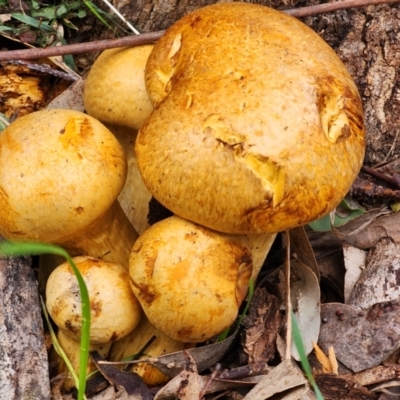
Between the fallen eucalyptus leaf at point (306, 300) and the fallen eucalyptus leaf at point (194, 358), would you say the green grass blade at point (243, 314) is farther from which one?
the fallen eucalyptus leaf at point (306, 300)

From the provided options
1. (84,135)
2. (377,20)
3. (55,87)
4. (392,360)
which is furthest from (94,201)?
(377,20)

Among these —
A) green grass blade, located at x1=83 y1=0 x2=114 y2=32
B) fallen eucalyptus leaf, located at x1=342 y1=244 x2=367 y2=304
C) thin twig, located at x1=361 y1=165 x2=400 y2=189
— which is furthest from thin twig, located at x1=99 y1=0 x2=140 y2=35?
fallen eucalyptus leaf, located at x1=342 y1=244 x2=367 y2=304

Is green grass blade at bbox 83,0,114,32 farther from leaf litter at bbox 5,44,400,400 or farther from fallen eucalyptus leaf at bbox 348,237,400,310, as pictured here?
fallen eucalyptus leaf at bbox 348,237,400,310

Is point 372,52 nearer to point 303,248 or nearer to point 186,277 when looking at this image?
point 303,248

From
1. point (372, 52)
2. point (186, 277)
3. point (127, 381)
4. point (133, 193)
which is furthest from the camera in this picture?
point (372, 52)

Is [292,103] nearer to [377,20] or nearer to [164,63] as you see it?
[164,63]

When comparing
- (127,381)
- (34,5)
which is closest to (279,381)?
(127,381)

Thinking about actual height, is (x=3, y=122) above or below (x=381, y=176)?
above
